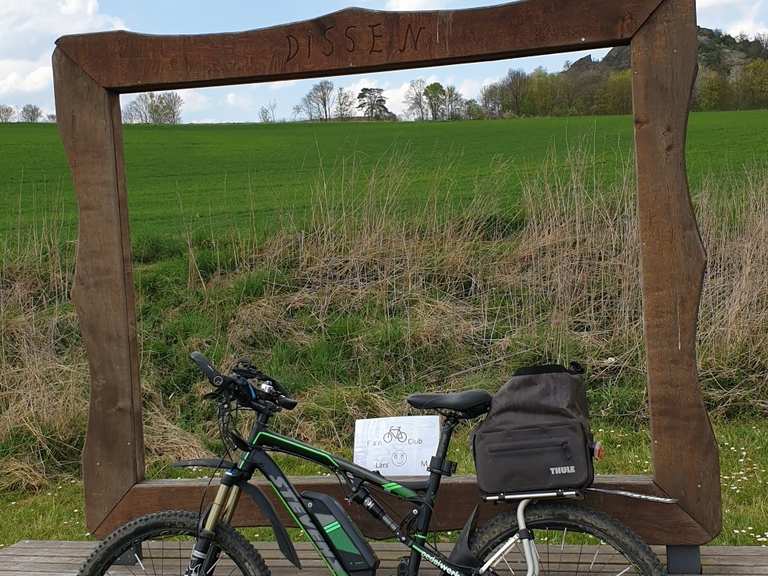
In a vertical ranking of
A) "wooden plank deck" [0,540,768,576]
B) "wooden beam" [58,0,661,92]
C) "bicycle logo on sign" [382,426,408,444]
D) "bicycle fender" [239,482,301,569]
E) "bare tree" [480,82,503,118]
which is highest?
"bare tree" [480,82,503,118]

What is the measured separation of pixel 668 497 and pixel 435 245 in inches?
181

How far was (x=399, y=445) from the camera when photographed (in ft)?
9.71

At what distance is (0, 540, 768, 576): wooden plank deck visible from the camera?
2.90 m

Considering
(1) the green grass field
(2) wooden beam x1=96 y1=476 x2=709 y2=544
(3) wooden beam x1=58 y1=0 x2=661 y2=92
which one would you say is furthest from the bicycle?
(1) the green grass field

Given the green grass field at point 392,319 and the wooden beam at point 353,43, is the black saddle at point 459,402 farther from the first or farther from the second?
the green grass field at point 392,319

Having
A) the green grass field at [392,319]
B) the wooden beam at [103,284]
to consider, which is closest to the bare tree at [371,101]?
the green grass field at [392,319]

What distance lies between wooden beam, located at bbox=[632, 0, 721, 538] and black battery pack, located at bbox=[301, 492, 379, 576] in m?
1.04

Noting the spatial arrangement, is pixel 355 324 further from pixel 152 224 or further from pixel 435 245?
pixel 152 224

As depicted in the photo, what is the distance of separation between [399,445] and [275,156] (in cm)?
1646

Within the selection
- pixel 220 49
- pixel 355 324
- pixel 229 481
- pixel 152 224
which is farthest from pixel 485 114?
pixel 229 481

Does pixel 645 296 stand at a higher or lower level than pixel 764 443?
higher

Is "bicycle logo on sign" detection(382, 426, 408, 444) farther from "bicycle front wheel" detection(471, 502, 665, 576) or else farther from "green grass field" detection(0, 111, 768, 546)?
"green grass field" detection(0, 111, 768, 546)

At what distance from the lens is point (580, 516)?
2430 millimetres

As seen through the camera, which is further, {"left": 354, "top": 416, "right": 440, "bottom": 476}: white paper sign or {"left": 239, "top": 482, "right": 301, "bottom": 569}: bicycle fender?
{"left": 354, "top": 416, "right": 440, "bottom": 476}: white paper sign
